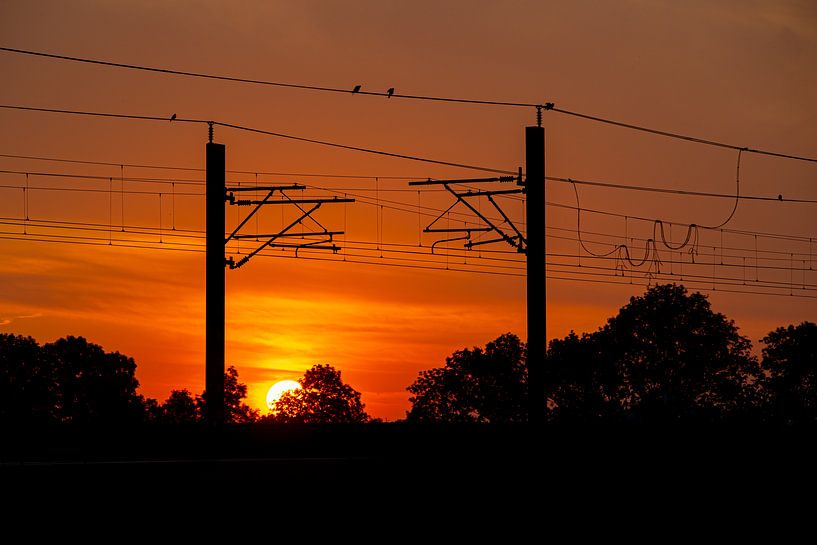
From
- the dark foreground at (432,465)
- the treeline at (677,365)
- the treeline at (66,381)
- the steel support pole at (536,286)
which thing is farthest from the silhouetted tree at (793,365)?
the steel support pole at (536,286)

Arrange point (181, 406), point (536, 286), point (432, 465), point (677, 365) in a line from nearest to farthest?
point (432, 465) < point (536, 286) < point (677, 365) < point (181, 406)

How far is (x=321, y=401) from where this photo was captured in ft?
429

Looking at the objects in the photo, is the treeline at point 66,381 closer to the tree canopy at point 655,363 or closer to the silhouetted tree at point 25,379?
the silhouetted tree at point 25,379

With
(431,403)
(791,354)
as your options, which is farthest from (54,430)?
(431,403)

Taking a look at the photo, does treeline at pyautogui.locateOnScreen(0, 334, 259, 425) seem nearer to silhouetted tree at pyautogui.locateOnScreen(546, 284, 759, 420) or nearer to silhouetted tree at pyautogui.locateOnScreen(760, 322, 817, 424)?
silhouetted tree at pyautogui.locateOnScreen(546, 284, 759, 420)

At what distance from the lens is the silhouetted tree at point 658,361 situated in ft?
319

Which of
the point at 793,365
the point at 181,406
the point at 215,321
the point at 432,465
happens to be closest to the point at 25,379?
the point at 181,406

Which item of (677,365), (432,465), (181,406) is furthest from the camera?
(181,406)

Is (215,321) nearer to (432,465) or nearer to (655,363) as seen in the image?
(432,465)

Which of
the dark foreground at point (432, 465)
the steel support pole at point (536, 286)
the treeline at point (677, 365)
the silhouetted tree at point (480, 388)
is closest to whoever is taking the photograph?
the dark foreground at point (432, 465)

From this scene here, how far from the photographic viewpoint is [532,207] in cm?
3400

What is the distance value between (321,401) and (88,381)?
29.9 metres

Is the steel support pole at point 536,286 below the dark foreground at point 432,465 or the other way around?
the other way around

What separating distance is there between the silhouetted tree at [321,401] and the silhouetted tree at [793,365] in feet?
134
